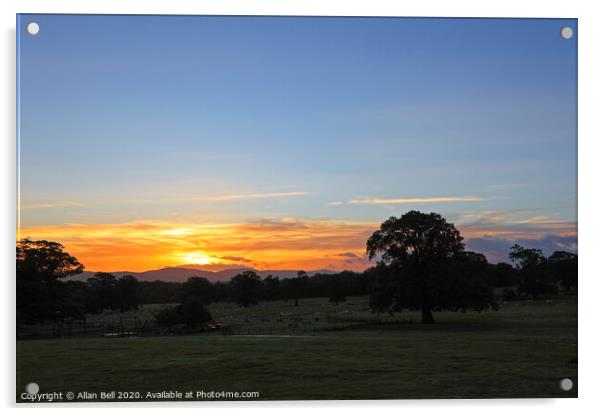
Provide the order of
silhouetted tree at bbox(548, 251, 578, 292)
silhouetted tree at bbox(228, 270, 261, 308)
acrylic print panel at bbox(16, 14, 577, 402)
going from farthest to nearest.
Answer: silhouetted tree at bbox(228, 270, 261, 308) < silhouetted tree at bbox(548, 251, 578, 292) < acrylic print panel at bbox(16, 14, 577, 402)

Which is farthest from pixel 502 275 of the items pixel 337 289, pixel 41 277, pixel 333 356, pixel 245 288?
pixel 41 277

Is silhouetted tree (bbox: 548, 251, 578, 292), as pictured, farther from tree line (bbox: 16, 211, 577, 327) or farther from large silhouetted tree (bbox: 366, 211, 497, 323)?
large silhouetted tree (bbox: 366, 211, 497, 323)

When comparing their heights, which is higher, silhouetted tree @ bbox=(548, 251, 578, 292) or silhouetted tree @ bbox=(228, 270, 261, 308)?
silhouetted tree @ bbox=(548, 251, 578, 292)

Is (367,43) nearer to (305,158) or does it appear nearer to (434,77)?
(434,77)

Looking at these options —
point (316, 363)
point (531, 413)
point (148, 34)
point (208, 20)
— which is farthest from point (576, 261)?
point (148, 34)

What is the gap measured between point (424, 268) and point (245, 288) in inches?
99.7

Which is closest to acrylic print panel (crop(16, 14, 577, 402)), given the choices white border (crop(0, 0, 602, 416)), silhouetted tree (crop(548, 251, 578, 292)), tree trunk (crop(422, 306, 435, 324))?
silhouetted tree (crop(548, 251, 578, 292))

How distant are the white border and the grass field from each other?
13 centimetres

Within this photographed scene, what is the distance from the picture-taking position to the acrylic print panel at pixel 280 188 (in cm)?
875

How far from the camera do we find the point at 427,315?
9.77m

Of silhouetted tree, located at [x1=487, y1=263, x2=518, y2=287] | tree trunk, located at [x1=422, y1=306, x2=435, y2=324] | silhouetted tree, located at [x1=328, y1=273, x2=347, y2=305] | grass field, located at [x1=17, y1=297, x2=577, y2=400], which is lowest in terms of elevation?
grass field, located at [x1=17, y1=297, x2=577, y2=400]

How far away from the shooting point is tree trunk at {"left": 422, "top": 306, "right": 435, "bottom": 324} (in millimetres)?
9711

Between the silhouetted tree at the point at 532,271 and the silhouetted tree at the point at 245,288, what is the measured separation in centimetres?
332

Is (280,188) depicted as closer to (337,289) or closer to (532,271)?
(337,289)
